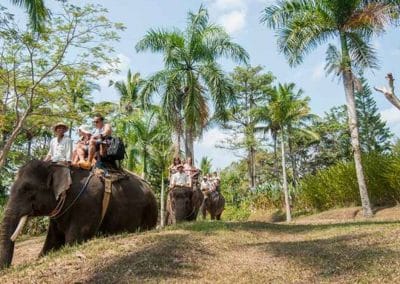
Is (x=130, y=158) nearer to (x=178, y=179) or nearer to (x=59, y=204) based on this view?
(x=178, y=179)

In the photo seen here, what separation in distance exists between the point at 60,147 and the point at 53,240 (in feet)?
5.36

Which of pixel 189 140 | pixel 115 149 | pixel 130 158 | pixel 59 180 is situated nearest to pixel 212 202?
pixel 189 140

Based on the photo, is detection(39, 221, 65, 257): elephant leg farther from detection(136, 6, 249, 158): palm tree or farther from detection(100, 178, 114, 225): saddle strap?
detection(136, 6, 249, 158): palm tree

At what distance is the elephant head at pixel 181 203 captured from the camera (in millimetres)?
14234

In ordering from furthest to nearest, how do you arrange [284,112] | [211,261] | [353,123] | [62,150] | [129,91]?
1. [129,91]
2. [284,112]
3. [353,123]
4. [62,150]
5. [211,261]

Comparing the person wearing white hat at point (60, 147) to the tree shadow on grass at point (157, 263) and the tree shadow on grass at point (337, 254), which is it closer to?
the tree shadow on grass at point (157, 263)

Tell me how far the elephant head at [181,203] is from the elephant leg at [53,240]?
215 inches

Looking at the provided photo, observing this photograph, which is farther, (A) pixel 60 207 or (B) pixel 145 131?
(B) pixel 145 131

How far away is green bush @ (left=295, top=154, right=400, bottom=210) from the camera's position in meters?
25.0

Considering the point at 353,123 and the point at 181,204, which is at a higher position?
the point at 353,123

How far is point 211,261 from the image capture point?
23.5 feet

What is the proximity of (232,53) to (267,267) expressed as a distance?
20204mm

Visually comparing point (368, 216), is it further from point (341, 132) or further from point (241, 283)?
point (341, 132)

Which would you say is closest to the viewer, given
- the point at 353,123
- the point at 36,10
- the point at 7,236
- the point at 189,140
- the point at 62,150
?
the point at 7,236
